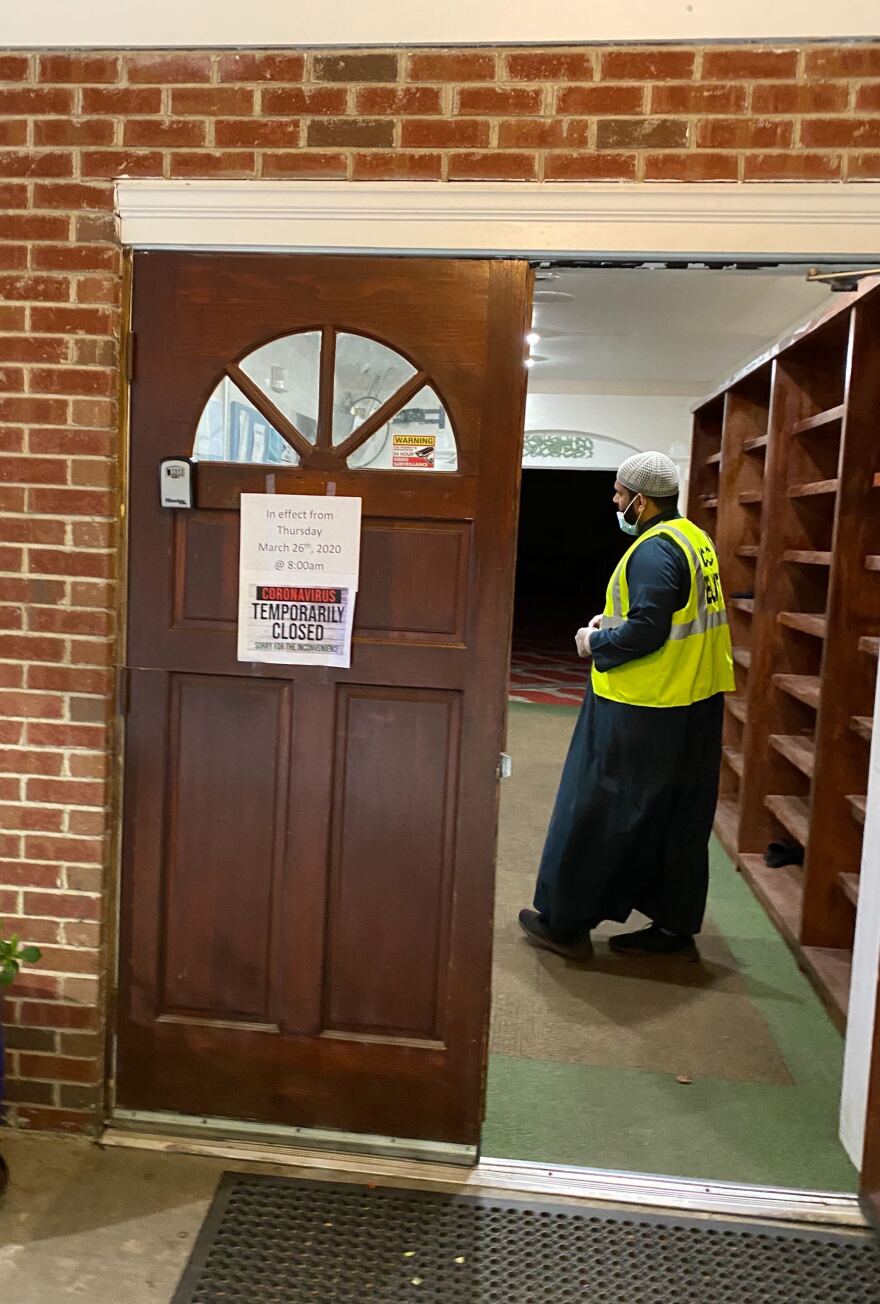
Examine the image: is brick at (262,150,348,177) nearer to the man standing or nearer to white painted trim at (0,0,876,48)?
white painted trim at (0,0,876,48)

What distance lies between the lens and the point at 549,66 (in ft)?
7.55

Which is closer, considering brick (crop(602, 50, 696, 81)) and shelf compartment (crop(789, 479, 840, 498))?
brick (crop(602, 50, 696, 81))

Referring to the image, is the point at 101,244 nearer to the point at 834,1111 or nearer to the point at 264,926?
the point at 264,926

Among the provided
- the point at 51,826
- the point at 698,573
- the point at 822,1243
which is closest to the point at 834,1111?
the point at 822,1243

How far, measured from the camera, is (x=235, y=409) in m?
2.52

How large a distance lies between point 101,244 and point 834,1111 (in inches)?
120

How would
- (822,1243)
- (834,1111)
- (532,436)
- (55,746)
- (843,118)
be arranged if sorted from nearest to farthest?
(843,118) < (822,1243) < (55,746) < (834,1111) < (532,436)

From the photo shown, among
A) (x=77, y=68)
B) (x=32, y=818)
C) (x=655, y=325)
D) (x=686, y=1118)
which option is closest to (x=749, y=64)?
(x=77, y=68)

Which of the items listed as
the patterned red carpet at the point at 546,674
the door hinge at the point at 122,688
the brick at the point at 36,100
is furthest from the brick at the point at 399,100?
the patterned red carpet at the point at 546,674

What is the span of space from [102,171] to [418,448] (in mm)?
1001

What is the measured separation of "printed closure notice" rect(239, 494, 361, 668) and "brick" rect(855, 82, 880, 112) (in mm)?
1426

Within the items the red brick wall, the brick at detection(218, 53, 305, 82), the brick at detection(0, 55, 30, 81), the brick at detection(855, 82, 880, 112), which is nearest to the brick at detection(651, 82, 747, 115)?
the red brick wall

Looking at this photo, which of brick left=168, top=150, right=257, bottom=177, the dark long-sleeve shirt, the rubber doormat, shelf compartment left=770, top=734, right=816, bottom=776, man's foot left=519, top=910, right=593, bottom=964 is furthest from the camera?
shelf compartment left=770, top=734, right=816, bottom=776

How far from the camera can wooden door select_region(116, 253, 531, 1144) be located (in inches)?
96.8
